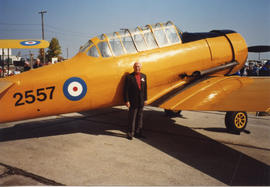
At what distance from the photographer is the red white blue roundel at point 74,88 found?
427cm

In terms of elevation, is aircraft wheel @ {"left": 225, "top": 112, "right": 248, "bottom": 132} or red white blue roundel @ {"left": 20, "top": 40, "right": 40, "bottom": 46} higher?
red white blue roundel @ {"left": 20, "top": 40, "right": 40, "bottom": 46}

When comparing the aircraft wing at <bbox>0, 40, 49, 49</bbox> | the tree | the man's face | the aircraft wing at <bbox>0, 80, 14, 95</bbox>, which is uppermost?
the tree

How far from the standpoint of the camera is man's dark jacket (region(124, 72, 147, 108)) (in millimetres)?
4574

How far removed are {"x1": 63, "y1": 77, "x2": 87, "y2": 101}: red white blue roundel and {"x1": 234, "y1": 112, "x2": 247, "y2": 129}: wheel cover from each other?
3959 millimetres

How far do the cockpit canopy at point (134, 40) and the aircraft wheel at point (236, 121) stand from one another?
2473 millimetres

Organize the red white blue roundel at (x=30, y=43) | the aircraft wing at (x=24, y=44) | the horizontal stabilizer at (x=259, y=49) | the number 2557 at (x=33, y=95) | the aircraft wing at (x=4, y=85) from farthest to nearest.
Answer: the red white blue roundel at (x=30, y=43), the aircraft wing at (x=24, y=44), the horizontal stabilizer at (x=259, y=49), the number 2557 at (x=33, y=95), the aircraft wing at (x=4, y=85)

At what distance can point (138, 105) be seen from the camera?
4.68 m

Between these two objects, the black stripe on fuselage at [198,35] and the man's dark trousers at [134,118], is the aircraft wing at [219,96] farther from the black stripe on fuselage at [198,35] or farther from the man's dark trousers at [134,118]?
the black stripe on fuselage at [198,35]

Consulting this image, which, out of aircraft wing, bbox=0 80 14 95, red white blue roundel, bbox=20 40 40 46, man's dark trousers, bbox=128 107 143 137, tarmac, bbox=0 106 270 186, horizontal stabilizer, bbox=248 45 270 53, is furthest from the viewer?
red white blue roundel, bbox=20 40 40 46

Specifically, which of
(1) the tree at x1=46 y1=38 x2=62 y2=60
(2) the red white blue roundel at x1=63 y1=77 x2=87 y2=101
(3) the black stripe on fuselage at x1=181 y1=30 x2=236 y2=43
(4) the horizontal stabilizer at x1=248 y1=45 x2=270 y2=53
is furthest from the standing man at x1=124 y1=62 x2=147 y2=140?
(1) the tree at x1=46 y1=38 x2=62 y2=60

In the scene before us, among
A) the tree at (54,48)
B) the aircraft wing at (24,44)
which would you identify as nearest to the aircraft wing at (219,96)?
the aircraft wing at (24,44)

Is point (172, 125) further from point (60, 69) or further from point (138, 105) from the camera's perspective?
point (60, 69)

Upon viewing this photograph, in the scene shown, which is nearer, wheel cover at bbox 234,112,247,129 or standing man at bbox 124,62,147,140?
standing man at bbox 124,62,147,140

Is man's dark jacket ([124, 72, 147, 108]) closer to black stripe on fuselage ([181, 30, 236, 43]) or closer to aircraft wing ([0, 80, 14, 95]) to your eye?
black stripe on fuselage ([181, 30, 236, 43])
